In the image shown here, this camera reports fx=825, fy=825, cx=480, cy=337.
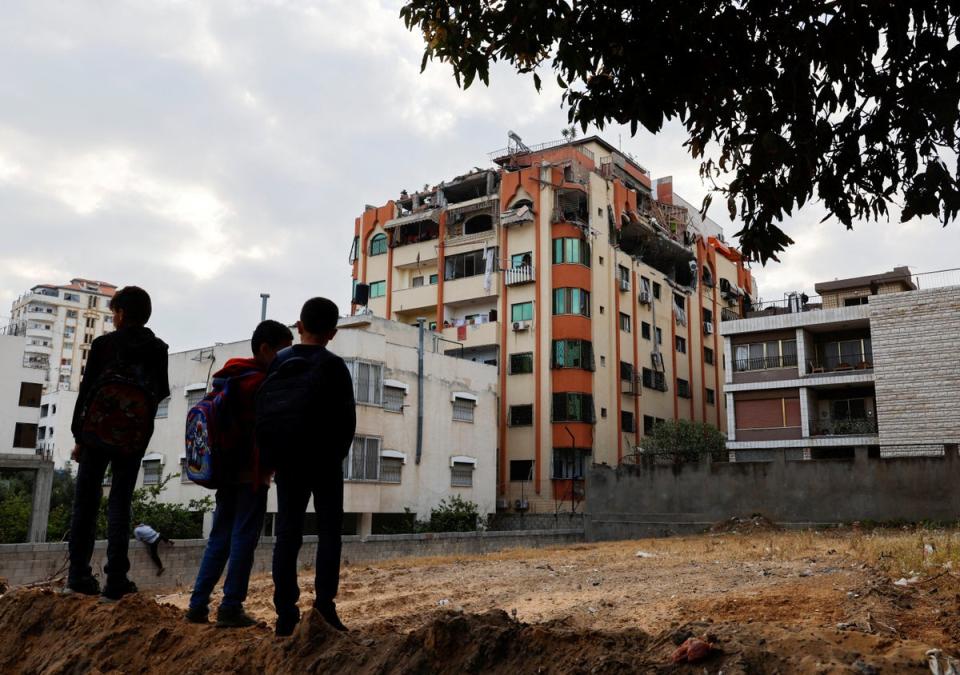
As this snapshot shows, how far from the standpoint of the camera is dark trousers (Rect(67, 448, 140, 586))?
5332mm

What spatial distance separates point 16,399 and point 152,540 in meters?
39.0

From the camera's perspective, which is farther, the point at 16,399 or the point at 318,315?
the point at 16,399

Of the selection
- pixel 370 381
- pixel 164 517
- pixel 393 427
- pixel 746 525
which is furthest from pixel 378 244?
pixel 746 525

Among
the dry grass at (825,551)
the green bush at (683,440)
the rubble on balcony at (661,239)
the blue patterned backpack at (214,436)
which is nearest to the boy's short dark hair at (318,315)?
the blue patterned backpack at (214,436)

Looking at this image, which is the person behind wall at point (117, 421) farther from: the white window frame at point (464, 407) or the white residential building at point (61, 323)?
the white residential building at point (61, 323)

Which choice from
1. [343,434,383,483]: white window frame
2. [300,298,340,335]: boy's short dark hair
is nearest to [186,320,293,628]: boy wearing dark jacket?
[300,298,340,335]: boy's short dark hair

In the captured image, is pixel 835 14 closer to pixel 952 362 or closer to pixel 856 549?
pixel 856 549

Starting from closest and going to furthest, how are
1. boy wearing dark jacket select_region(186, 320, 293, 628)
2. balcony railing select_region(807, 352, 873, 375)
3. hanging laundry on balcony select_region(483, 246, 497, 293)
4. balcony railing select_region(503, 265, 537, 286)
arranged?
1. boy wearing dark jacket select_region(186, 320, 293, 628)
2. balcony railing select_region(807, 352, 873, 375)
3. balcony railing select_region(503, 265, 537, 286)
4. hanging laundry on balcony select_region(483, 246, 497, 293)

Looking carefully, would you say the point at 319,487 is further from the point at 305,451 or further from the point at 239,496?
the point at 239,496

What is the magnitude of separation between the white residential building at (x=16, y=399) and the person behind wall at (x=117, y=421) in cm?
4987

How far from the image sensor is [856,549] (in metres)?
15.9

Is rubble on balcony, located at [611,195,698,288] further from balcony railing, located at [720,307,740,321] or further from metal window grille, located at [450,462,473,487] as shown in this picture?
metal window grille, located at [450,462,473,487]

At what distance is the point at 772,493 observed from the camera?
27.9 m

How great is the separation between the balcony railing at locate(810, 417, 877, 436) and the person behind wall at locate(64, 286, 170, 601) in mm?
36184
